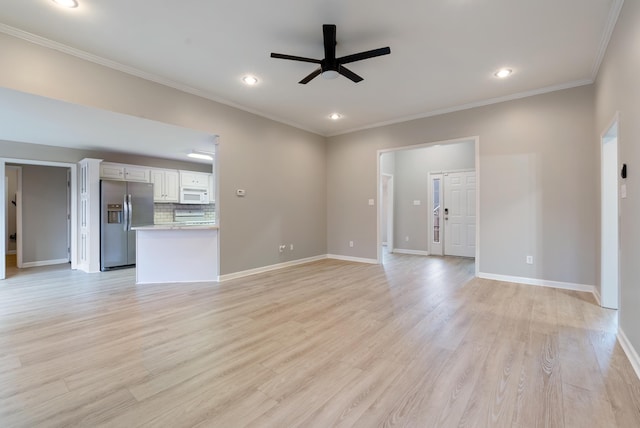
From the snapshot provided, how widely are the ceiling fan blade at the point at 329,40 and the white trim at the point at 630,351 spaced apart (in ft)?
11.2

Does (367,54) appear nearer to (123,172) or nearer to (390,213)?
(390,213)

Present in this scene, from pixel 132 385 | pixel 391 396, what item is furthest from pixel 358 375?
pixel 132 385

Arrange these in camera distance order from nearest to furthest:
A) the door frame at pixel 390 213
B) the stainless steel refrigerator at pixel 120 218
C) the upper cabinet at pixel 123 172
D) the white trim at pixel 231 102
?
the white trim at pixel 231 102 < the stainless steel refrigerator at pixel 120 218 < the upper cabinet at pixel 123 172 < the door frame at pixel 390 213

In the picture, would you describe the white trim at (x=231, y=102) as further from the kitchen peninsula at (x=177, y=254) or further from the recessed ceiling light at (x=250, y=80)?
the kitchen peninsula at (x=177, y=254)

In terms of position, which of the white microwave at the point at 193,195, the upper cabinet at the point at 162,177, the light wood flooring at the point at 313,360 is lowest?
the light wood flooring at the point at 313,360

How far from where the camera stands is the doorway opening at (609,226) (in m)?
3.27

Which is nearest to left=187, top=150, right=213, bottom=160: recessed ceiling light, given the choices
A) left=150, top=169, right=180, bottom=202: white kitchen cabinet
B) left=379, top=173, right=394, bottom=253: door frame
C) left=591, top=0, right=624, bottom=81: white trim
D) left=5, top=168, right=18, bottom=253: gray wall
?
left=150, top=169, right=180, bottom=202: white kitchen cabinet

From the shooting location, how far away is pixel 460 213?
6938mm

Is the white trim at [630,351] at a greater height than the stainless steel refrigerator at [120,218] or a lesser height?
lesser

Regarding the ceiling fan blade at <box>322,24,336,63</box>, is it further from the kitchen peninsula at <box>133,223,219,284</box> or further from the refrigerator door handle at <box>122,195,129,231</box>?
the refrigerator door handle at <box>122,195,129,231</box>

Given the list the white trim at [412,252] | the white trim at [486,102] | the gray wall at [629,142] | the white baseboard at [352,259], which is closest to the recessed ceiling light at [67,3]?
the gray wall at [629,142]

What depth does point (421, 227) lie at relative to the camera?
24.1 feet

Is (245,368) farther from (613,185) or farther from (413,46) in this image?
(613,185)

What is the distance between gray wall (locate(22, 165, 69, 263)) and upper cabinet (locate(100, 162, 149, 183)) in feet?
5.20
